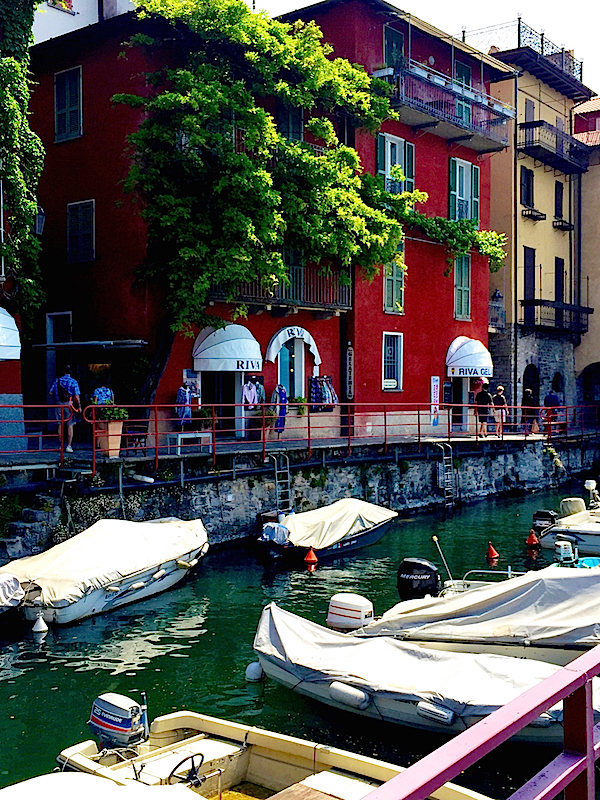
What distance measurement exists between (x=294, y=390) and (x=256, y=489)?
6.48 metres

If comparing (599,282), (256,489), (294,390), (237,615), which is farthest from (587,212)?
(237,615)

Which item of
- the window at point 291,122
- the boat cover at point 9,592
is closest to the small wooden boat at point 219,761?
the boat cover at point 9,592

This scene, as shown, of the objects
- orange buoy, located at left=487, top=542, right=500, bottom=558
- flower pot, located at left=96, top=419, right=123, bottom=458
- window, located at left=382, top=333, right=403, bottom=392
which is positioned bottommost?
orange buoy, located at left=487, top=542, right=500, bottom=558

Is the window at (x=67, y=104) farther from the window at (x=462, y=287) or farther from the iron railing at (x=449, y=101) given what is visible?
the window at (x=462, y=287)

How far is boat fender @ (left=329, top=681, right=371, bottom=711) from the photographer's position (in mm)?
10367

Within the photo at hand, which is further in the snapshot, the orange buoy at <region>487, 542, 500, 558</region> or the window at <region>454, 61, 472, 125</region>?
the window at <region>454, 61, 472, 125</region>

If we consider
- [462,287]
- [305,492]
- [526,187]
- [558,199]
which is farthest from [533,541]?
[558,199]

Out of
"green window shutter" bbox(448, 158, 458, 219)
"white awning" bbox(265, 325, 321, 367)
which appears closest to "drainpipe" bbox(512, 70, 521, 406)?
"green window shutter" bbox(448, 158, 458, 219)

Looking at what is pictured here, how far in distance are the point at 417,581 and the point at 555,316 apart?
1169 inches

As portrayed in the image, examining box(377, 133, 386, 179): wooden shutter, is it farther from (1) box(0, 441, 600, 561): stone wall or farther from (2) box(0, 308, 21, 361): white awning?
(2) box(0, 308, 21, 361): white awning

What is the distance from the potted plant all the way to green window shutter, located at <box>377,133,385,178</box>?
14.4m

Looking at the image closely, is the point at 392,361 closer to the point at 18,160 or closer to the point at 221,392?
the point at 221,392

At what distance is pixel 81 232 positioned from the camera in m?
25.9

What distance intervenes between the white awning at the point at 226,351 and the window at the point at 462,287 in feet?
38.8
